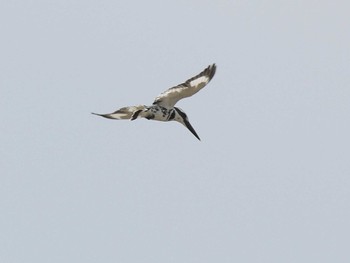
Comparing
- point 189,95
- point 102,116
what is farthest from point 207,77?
point 102,116

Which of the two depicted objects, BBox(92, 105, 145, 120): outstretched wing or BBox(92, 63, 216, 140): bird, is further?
BBox(92, 105, 145, 120): outstretched wing

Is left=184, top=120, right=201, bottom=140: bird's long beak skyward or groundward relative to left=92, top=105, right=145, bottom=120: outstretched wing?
groundward

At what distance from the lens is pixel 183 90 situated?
6122 cm

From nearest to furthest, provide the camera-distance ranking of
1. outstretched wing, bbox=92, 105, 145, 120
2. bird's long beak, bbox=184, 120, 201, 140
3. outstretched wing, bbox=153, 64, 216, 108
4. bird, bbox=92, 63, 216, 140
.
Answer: bird, bbox=92, 63, 216, 140
outstretched wing, bbox=153, 64, 216, 108
outstretched wing, bbox=92, 105, 145, 120
bird's long beak, bbox=184, 120, 201, 140

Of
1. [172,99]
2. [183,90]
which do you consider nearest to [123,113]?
[172,99]

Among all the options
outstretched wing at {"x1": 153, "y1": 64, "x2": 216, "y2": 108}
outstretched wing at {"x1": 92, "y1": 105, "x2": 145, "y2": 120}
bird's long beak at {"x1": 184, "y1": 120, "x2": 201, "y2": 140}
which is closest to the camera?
outstretched wing at {"x1": 153, "y1": 64, "x2": 216, "y2": 108}

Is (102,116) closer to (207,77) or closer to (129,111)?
(129,111)

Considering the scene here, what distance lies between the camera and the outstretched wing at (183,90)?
201 ft

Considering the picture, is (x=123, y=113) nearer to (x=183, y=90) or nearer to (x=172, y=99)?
(x=172, y=99)

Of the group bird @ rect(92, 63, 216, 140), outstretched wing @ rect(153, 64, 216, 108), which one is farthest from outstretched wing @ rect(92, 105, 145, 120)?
outstretched wing @ rect(153, 64, 216, 108)

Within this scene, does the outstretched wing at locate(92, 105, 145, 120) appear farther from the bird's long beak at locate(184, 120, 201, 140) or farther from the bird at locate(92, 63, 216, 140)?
the bird's long beak at locate(184, 120, 201, 140)

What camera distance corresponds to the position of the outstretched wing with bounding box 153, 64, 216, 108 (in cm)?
6112

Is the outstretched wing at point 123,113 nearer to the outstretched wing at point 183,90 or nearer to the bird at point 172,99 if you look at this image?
the bird at point 172,99

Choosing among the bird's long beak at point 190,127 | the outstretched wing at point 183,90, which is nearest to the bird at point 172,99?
the outstretched wing at point 183,90
